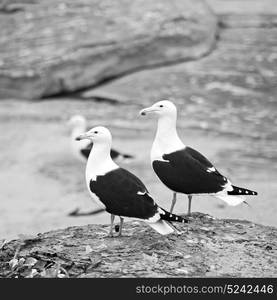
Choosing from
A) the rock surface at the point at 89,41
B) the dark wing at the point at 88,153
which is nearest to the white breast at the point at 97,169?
the dark wing at the point at 88,153

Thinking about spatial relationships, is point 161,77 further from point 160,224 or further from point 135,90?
point 160,224

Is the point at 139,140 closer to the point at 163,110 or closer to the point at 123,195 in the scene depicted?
the point at 163,110

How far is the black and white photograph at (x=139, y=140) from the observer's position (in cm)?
471

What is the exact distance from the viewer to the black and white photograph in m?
4.71

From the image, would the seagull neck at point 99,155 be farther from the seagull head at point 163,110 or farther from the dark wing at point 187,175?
the seagull head at point 163,110

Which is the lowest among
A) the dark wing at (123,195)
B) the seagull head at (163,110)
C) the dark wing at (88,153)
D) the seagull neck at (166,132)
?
the dark wing at (88,153)

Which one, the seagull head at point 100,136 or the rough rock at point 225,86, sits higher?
the seagull head at point 100,136

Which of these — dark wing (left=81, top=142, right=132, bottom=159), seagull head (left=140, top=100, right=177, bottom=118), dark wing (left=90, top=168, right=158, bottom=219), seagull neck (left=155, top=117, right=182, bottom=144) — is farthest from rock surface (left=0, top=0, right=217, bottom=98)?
dark wing (left=90, top=168, right=158, bottom=219)

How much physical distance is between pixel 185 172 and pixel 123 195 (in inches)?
21.6

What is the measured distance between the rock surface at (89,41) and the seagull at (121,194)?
7.36m

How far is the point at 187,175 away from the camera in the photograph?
16.5ft

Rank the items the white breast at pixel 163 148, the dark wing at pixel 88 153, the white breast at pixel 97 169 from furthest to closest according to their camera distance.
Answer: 1. the dark wing at pixel 88 153
2. the white breast at pixel 163 148
3. the white breast at pixel 97 169

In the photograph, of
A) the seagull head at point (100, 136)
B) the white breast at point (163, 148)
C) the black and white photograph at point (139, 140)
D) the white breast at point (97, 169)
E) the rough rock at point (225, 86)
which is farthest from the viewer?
the rough rock at point (225, 86)

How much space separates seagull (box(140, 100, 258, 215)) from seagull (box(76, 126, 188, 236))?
360mm
